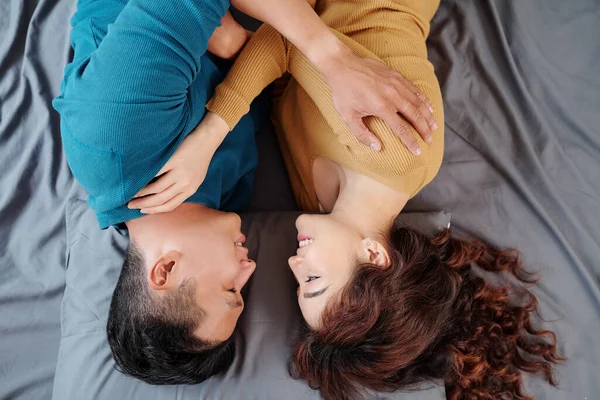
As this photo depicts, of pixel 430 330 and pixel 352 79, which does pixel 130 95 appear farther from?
pixel 430 330

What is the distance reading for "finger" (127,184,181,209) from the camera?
965mm

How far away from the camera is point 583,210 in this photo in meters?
1.26

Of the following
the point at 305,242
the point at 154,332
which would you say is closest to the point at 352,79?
the point at 305,242

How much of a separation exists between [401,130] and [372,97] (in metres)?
0.09

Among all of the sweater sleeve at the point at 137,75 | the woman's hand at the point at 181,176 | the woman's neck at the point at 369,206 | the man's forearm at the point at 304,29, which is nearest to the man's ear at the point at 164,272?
the woman's hand at the point at 181,176

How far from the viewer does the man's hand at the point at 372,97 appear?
0.95m

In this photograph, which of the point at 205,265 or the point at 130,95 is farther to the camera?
the point at 205,265

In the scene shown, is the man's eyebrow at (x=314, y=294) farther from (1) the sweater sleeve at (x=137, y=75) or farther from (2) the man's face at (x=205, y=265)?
(1) the sweater sleeve at (x=137, y=75)

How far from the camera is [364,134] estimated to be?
973 millimetres

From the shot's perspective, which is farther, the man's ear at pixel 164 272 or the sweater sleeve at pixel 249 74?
the sweater sleeve at pixel 249 74

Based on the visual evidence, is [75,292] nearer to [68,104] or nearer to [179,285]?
[179,285]

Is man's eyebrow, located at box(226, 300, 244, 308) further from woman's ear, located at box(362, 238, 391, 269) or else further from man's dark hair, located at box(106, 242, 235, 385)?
woman's ear, located at box(362, 238, 391, 269)

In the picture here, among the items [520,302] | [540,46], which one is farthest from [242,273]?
[540,46]

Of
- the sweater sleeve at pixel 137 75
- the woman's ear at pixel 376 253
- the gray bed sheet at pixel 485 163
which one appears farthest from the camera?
the gray bed sheet at pixel 485 163
